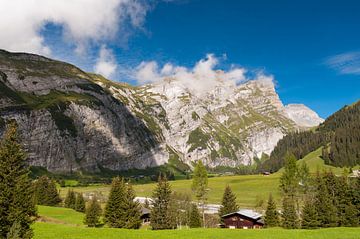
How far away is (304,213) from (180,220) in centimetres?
4286

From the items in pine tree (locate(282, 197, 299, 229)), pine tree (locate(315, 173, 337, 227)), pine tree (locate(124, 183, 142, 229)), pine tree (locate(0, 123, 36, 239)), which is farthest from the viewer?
pine tree (locate(282, 197, 299, 229))

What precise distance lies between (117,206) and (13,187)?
40.5 meters

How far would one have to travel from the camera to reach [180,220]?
4318 inches

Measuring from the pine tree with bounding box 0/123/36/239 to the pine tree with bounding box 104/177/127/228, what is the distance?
36825 mm

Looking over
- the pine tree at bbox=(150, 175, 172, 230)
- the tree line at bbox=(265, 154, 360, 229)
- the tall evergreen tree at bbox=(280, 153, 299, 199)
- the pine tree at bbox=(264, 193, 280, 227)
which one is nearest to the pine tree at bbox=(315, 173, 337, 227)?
the tree line at bbox=(265, 154, 360, 229)

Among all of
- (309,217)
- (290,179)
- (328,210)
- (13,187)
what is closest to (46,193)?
(290,179)

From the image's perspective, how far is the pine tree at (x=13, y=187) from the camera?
35.8 m

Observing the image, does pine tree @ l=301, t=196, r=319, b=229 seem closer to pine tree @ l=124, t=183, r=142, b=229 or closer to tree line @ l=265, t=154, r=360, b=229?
tree line @ l=265, t=154, r=360, b=229

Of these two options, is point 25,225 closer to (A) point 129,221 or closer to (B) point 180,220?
(A) point 129,221

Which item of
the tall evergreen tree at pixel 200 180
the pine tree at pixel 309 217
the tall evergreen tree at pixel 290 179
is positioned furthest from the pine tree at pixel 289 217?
the tall evergreen tree at pixel 200 180

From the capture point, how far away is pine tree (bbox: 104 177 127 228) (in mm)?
73562

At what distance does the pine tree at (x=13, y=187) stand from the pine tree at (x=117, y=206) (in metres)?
36.8

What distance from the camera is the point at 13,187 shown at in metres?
36.8

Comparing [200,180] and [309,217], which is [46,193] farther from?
[309,217]
